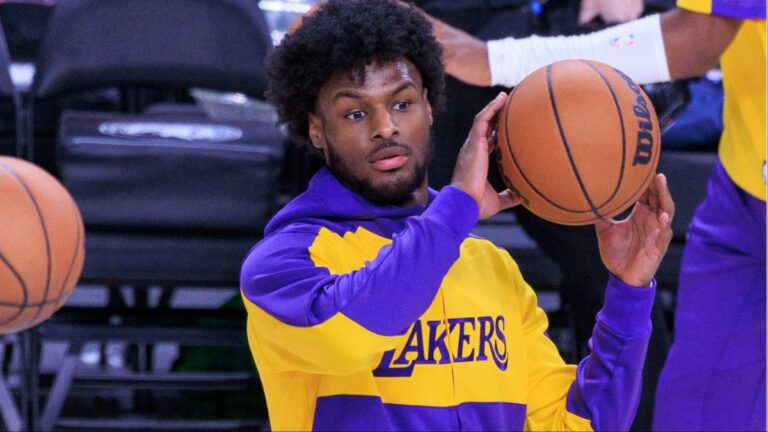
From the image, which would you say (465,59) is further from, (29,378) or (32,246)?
(29,378)

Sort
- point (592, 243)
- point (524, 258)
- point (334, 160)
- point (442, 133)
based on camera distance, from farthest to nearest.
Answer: point (524, 258), point (442, 133), point (592, 243), point (334, 160)

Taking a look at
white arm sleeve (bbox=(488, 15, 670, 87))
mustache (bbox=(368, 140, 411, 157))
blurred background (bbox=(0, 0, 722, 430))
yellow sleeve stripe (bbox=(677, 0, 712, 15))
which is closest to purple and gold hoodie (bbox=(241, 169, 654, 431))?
mustache (bbox=(368, 140, 411, 157))

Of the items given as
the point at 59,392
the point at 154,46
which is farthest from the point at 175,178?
the point at 59,392

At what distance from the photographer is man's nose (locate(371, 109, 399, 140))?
1879 mm

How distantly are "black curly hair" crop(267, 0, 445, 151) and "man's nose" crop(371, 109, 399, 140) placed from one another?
8 cm

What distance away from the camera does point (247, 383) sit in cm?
340

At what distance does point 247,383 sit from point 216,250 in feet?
1.26

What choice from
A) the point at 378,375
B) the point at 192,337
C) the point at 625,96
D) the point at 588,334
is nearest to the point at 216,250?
the point at 192,337

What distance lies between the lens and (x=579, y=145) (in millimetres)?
1839

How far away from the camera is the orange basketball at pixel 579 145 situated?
1837 mm

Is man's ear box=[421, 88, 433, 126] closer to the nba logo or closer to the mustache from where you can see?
the mustache

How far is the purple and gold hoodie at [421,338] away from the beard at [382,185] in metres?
0.02

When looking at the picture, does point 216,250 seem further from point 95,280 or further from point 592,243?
point 592,243

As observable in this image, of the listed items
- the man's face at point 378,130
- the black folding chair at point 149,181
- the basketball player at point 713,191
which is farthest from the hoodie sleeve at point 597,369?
the black folding chair at point 149,181
